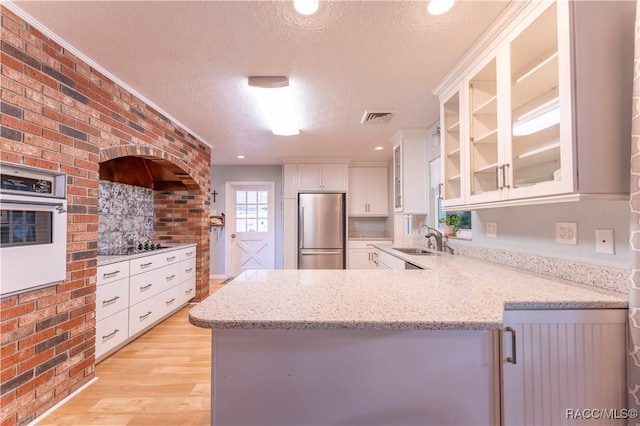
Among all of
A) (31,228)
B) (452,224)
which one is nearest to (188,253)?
(31,228)

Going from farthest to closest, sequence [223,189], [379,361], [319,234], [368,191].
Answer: [223,189] → [368,191] → [319,234] → [379,361]

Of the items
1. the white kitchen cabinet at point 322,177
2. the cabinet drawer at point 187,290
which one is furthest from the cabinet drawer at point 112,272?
the white kitchen cabinet at point 322,177

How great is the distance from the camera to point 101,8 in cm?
144

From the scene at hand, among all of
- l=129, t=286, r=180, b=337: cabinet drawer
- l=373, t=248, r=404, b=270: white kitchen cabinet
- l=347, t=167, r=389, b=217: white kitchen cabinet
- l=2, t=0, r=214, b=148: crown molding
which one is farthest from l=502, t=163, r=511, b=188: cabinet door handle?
l=347, t=167, r=389, b=217: white kitchen cabinet

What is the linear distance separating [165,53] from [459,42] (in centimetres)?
186

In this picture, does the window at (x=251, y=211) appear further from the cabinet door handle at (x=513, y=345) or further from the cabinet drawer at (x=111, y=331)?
the cabinet door handle at (x=513, y=345)

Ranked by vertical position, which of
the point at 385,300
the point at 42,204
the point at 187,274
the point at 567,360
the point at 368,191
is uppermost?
the point at 368,191

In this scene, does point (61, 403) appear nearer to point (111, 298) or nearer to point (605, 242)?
point (111, 298)

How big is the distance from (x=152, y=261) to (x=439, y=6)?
3.11 meters

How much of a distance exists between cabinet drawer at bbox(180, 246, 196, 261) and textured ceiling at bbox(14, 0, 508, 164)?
5.34 ft

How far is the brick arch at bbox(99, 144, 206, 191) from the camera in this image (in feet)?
7.10

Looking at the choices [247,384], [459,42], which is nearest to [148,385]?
[247,384]

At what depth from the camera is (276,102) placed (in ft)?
7.99

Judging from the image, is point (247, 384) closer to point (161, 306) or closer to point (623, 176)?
point (623, 176)
